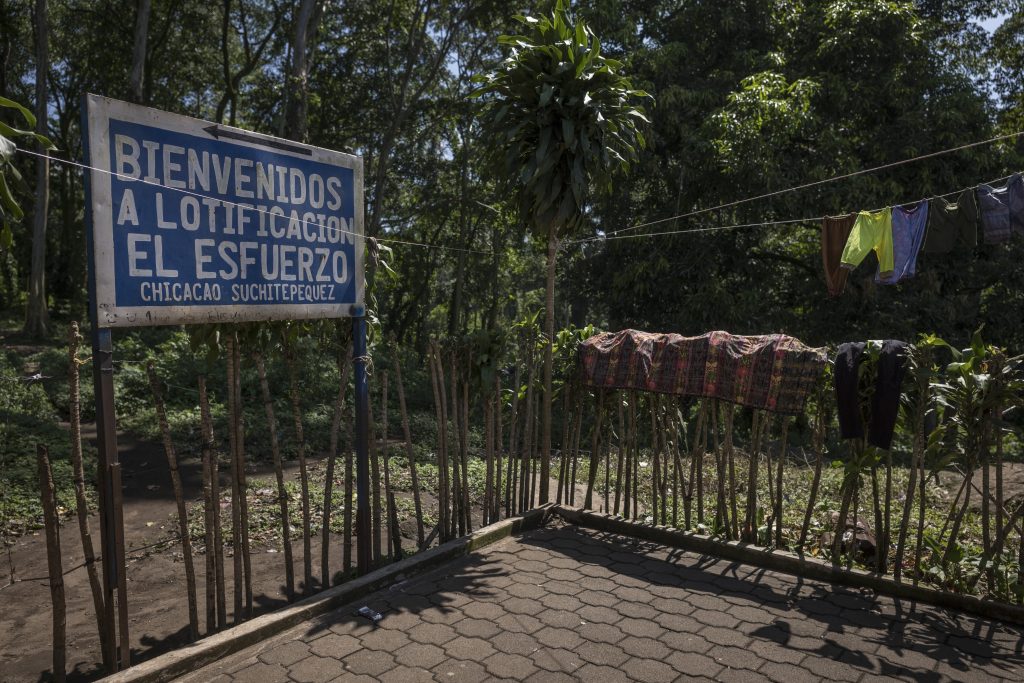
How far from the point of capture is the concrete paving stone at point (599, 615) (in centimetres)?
472

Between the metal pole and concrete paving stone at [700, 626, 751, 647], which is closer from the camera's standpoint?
concrete paving stone at [700, 626, 751, 647]

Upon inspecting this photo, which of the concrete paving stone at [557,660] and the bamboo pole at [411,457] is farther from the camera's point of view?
the bamboo pole at [411,457]

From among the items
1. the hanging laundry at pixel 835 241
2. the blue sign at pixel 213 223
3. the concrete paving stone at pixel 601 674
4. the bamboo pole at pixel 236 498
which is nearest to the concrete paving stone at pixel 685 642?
the concrete paving stone at pixel 601 674

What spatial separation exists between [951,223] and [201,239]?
558cm

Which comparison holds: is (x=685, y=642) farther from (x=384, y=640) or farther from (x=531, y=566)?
(x=384, y=640)

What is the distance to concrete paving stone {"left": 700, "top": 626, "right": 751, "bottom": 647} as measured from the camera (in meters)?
4.43

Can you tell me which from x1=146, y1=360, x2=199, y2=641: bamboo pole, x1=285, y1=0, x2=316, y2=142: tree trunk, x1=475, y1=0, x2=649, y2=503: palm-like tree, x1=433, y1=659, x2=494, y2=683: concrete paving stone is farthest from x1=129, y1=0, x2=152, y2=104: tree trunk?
x1=433, y1=659, x2=494, y2=683: concrete paving stone

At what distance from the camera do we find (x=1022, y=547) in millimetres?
4734

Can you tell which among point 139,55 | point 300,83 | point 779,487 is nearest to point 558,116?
point 779,487

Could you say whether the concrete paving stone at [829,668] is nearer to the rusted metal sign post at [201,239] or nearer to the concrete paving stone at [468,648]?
the concrete paving stone at [468,648]

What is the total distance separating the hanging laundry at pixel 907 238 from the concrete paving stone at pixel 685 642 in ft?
11.4

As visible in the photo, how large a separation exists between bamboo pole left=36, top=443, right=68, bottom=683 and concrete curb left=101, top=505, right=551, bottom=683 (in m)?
0.29

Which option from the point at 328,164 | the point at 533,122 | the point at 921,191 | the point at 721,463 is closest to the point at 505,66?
the point at 533,122

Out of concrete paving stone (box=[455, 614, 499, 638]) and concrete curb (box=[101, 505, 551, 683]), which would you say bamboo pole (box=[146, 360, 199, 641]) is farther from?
concrete paving stone (box=[455, 614, 499, 638])
